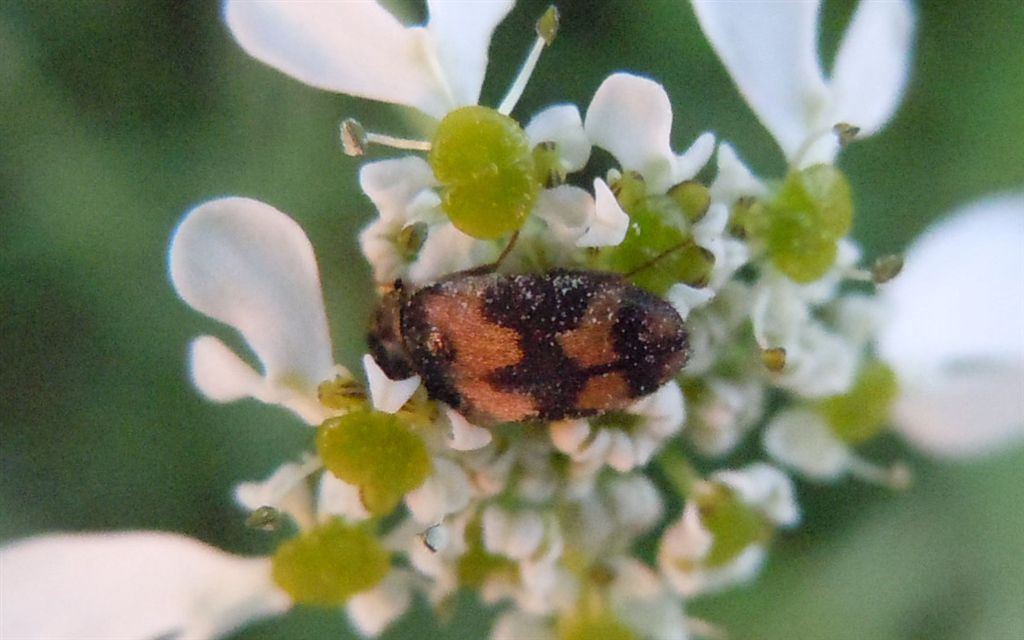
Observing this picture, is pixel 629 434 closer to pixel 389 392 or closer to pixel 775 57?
pixel 389 392

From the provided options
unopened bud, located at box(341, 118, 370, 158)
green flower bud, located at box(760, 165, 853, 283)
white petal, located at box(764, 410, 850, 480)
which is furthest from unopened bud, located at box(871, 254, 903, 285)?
unopened bud, located at box(341, 118, 370, 158)

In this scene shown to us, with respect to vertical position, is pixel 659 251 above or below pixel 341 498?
above

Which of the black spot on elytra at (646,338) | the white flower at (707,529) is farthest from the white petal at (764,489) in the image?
the black spot on elytra at (646,338)

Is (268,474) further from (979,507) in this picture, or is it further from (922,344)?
(979,507)

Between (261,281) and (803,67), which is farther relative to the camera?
(803,67)

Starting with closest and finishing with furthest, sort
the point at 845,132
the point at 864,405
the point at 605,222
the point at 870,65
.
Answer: the point at 605,222 → the point at 845,132 → the point at 870,65 → the point at 864,405

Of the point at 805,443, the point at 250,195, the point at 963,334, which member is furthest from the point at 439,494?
the point at 963,334

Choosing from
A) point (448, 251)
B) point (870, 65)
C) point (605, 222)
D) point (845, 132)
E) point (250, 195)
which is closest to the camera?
point (605, 222)

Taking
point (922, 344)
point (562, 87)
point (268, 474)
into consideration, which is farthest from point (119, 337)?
point (922, 344)
